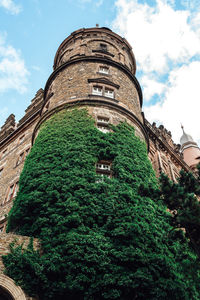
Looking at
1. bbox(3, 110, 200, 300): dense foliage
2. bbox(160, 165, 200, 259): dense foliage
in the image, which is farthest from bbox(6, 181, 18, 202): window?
bbox(160, 165, 200, 259): dense foliage

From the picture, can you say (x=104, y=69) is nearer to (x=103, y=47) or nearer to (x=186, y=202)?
(x=103, y=47)

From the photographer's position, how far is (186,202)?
845 cm

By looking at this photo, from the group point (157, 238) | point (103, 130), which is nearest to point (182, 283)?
point (157, 238)

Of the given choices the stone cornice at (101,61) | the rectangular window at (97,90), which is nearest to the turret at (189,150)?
the stone cornice at (101,61)

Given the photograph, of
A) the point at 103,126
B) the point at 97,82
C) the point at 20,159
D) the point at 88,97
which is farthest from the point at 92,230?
the point at 20,159

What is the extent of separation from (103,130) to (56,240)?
21.9ft

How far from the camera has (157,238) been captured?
34.2 feet

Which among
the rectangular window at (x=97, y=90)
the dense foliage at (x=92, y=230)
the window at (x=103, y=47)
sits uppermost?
the window at (x=103, y=47)

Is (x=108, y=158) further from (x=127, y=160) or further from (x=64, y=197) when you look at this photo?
(x=64, y=197)

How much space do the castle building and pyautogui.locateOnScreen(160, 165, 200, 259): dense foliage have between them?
417cm

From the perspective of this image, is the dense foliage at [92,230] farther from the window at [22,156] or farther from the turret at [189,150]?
the turret at [189,150]

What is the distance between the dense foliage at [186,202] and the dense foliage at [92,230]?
542 millimetres

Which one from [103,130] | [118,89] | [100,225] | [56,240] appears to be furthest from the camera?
[118,89]

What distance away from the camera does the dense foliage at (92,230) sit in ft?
29.0
